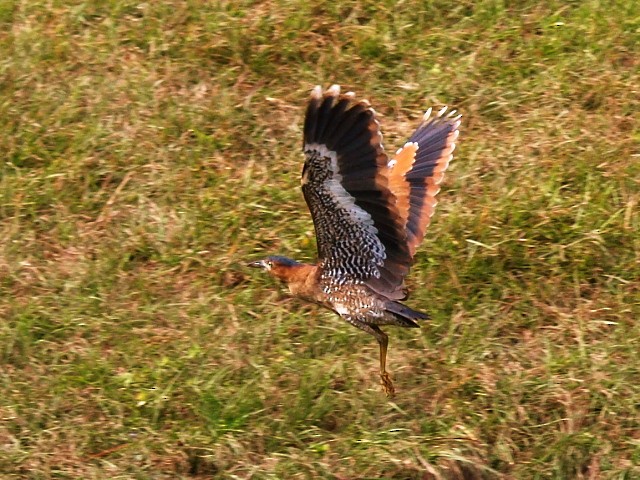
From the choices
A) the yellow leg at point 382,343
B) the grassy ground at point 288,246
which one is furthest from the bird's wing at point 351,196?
the grassy ground at point 288,246

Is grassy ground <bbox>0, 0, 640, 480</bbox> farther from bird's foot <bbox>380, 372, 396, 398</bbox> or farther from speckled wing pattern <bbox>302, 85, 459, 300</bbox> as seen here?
speckled wing pattern <bbox>302, 85, 459, 300</bbox>

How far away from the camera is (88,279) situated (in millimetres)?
6340

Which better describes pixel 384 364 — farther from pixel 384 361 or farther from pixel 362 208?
pixel 362 208

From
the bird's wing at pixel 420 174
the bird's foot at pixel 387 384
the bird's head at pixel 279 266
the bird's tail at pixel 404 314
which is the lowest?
the bird's foot at pixel 387 384

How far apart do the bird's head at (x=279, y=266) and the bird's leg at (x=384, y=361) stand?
0.50m

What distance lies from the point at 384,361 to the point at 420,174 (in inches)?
34.9

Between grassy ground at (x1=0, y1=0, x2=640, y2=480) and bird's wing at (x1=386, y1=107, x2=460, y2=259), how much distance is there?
462 millimetres

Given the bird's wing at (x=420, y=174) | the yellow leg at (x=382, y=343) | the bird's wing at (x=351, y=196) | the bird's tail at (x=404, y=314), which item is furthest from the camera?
the bird's wing at (x=420, y=174)

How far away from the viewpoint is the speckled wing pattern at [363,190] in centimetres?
494

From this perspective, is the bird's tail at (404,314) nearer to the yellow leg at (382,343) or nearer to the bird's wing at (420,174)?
the yellow leg at (382,343)

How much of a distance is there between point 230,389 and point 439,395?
924mm

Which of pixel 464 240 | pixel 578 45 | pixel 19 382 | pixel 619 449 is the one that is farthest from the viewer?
pixel 578 45

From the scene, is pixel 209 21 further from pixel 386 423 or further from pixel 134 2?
pixel 386 423

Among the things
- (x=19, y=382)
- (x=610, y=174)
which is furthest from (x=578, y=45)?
(x=19, y=382)
